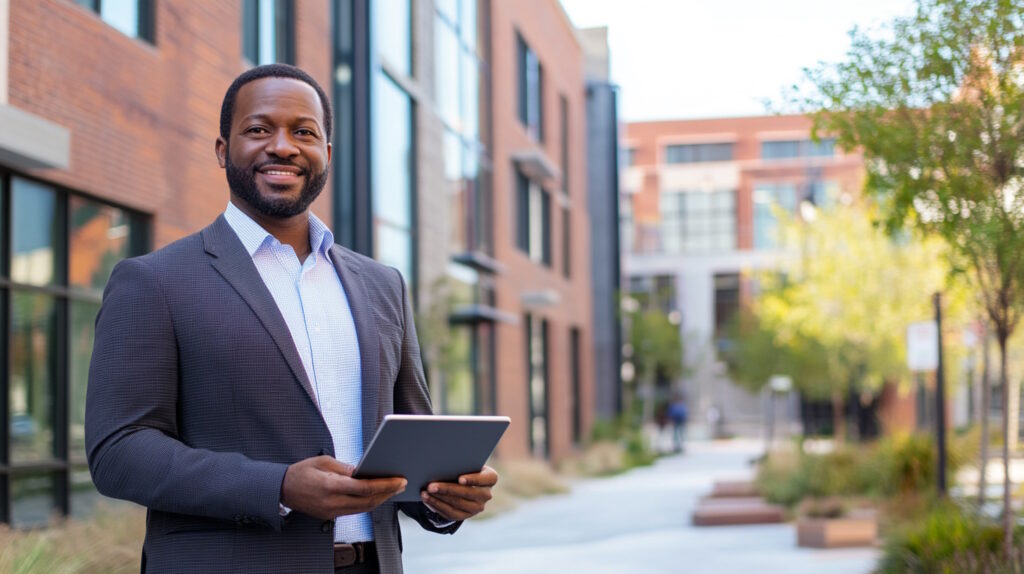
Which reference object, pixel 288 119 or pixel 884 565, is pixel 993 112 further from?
pixel 288 119

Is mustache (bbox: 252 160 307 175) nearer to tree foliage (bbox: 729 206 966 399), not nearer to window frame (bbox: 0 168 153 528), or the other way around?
window frame (bbox: 0 168 153 528)

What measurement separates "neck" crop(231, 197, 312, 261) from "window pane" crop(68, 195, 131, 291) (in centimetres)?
843

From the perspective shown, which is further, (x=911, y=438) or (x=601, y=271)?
(x=601, y=271)

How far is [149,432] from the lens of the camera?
→ 2.54 metres

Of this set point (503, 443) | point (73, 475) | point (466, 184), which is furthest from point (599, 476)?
point (73, 475)

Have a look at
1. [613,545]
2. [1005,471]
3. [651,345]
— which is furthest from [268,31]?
[651,345]

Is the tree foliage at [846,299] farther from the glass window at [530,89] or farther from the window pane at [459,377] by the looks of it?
the window pane at [459,377]

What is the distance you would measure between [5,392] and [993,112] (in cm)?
725

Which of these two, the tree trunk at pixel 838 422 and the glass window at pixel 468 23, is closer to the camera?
the tree trunk at pixel 838 422

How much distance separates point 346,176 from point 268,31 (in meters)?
3.35

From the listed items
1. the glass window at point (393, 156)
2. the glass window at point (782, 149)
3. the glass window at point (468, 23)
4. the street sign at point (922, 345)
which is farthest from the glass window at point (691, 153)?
the street sign at point (922, 345)

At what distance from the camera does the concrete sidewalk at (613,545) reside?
1202cm

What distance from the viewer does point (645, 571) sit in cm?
1175

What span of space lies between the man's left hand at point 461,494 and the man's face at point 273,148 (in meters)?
0.66
